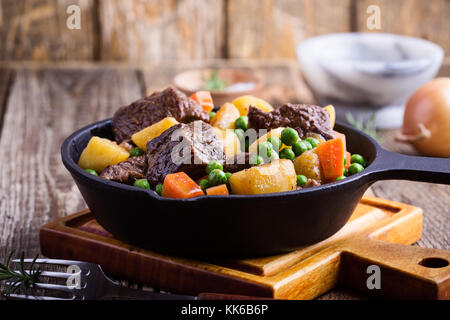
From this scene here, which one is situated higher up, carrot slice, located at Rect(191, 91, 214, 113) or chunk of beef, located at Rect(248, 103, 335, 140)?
carrot slice, located at Rect(191, 91, 214, 113)

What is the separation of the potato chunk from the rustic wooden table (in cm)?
35

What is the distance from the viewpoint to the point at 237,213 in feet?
5.31

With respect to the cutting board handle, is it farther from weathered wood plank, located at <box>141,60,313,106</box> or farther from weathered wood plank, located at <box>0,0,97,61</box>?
weathered wood plank, located at <box>0,0,97,61</box>

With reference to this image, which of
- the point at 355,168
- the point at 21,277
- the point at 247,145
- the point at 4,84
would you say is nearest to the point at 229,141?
the point at 247,145

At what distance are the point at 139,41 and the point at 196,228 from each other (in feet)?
10.6

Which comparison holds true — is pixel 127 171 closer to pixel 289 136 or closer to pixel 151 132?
pixel 151 132

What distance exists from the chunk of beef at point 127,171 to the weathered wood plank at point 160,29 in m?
2.86

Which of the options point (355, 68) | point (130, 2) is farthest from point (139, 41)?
point (355, 68)

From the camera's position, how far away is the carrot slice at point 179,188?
167 centimetres

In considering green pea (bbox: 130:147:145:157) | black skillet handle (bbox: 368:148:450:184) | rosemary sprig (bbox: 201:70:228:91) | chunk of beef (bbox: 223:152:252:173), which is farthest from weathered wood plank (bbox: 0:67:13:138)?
black skillet handle (bbox: 368:148:450:184)

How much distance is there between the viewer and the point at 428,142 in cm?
292

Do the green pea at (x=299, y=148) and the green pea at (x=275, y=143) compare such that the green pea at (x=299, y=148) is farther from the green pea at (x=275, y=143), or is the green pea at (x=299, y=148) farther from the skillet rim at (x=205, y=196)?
the skillet rim at (x=205, y=196)

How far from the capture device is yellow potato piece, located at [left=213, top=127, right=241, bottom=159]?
196 cm

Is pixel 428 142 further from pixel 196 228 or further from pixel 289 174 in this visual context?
pixel 196 228
